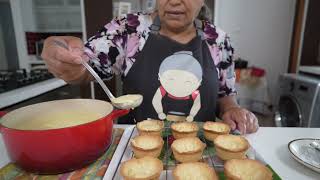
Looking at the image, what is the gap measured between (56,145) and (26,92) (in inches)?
35.9

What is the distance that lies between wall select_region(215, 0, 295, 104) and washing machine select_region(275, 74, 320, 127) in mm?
604

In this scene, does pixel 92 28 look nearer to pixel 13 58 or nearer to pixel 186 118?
pixel 13 58

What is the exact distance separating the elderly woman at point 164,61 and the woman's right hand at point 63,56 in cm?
18

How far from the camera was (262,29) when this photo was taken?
2922 millimetres

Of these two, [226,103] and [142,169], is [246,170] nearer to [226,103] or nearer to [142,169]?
[142,169]

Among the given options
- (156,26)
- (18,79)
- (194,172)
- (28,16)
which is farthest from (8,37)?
(194,172)

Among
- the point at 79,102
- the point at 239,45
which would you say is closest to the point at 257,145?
the point at 79,102

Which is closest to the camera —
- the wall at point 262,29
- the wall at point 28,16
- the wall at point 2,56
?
the wall at point 2,56

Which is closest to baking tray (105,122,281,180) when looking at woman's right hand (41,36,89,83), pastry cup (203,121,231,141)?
pastry cup (203,121,231,141)

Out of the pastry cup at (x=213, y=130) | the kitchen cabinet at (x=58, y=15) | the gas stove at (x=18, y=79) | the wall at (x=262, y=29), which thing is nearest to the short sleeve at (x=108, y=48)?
the pastry cup at (x=213, y=130)

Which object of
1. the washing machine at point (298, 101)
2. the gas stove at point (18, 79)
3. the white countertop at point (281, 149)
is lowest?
the washing machine at point (298, 101)

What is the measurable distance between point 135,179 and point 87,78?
497 millimetres

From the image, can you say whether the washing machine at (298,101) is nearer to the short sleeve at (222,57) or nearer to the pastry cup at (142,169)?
the short sleeve at (222,57)

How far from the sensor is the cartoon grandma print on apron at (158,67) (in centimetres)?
91
